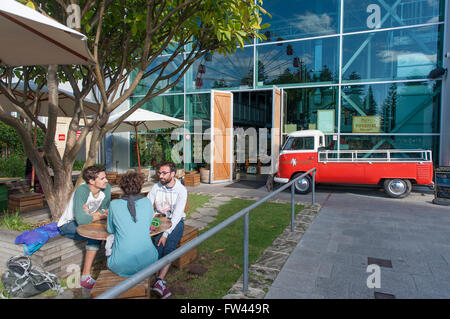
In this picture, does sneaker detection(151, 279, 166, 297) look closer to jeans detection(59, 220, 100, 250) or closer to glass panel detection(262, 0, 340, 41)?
jeans detection(59, 220, 100, 250)

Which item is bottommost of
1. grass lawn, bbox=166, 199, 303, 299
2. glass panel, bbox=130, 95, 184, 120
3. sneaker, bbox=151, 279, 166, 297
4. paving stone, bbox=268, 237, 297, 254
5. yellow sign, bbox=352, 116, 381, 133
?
grass lawn, bbox=166, 199, 303, 299

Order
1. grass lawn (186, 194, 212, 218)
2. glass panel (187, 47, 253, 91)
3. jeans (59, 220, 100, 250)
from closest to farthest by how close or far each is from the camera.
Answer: jeans (59, 220, 100, 250)
grass lawn (186, 194, 212, 218)
glass panel (187, 47, 253, 91)

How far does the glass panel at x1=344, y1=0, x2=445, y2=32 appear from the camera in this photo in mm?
9508

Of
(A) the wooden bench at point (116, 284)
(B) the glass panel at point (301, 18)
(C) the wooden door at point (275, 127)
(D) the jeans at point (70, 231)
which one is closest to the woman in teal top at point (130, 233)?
(A) the wooden bench at point (116, 284)

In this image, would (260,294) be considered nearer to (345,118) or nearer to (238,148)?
(345,118)

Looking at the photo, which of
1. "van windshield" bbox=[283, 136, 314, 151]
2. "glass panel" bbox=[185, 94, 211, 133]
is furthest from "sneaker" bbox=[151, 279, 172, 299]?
"glass panel" bbox=[185, 94, 211, 133]

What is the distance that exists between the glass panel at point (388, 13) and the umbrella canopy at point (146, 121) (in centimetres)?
711

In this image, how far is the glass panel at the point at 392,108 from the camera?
9586mm

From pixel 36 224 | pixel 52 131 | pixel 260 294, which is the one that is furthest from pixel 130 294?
pixel 52 131

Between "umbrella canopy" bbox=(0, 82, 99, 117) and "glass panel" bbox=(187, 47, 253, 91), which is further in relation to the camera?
"glass panel" bbox=(187, 47, 253, 91)

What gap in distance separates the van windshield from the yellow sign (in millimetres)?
2368

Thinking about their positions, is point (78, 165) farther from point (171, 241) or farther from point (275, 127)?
point (171, 241)

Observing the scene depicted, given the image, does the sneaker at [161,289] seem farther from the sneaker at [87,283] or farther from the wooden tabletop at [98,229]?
the sneaker at [87,283]
